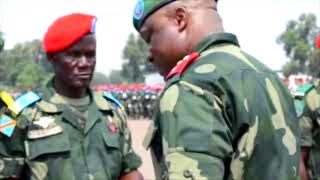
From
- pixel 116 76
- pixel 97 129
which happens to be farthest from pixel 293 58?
pixel 97 129

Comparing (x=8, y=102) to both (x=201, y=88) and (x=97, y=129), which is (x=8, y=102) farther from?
(x=201, y=88)

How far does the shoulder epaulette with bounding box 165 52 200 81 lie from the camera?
201 centimetres

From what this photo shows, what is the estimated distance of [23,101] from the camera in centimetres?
381

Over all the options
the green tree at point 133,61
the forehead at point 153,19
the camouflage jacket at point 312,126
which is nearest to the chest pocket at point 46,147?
the camouflage jacket at point 312,126

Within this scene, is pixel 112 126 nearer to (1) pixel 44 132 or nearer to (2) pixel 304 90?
(1) pixel 44 132

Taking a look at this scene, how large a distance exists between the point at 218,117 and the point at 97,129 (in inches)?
81.9

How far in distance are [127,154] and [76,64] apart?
59 cm

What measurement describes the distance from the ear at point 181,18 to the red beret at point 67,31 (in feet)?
6.28

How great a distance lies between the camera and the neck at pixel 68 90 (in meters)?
3.93

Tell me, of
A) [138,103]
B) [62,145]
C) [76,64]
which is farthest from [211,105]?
[138,103]

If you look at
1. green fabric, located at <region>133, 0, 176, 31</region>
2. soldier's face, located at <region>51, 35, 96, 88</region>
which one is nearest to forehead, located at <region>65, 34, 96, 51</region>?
soldier's face, located at <region>51, 35, 96, 88</region>

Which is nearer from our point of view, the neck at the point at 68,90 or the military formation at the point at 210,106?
the military formation at the point at 210,106

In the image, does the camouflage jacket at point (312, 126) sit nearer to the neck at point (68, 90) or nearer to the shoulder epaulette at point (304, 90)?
the shoulder epaulette at point (304, 90)

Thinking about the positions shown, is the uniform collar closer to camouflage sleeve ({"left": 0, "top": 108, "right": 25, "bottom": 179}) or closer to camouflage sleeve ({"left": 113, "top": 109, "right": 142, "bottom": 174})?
camouflage sleeve ({"left": 0, "top": 108, "right": 25, "bottom": 179})
